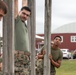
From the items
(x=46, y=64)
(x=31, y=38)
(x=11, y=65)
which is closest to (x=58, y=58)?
(x=46, y=64)

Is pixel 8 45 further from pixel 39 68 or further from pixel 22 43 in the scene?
pixel 39 68

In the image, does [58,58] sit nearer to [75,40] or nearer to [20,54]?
[20,54]

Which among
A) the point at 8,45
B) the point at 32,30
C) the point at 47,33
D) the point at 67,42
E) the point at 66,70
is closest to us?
the point at 8,45

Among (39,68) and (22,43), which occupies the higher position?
(22,43)

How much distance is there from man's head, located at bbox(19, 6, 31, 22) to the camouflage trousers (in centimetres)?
50

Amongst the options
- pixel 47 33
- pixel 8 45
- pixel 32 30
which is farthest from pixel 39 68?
pixel 8 45

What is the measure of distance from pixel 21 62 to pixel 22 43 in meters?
0.34

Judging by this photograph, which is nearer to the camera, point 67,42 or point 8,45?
point 8,45

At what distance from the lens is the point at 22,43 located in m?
5.48

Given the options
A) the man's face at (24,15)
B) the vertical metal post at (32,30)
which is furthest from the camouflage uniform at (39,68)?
the man's face at (24,15)

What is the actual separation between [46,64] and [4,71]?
6.82ft

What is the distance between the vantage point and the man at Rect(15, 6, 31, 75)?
5477 mm

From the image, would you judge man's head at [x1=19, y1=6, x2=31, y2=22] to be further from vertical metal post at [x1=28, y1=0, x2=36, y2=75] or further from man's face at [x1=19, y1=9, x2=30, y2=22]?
vertical metal post at [x1=28, y1=0, x2=36, y2=75]

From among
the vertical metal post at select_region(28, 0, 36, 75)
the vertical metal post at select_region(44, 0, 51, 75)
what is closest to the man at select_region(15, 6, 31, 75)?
the vertical metal post at select_region(28, 0, 36, 75)
